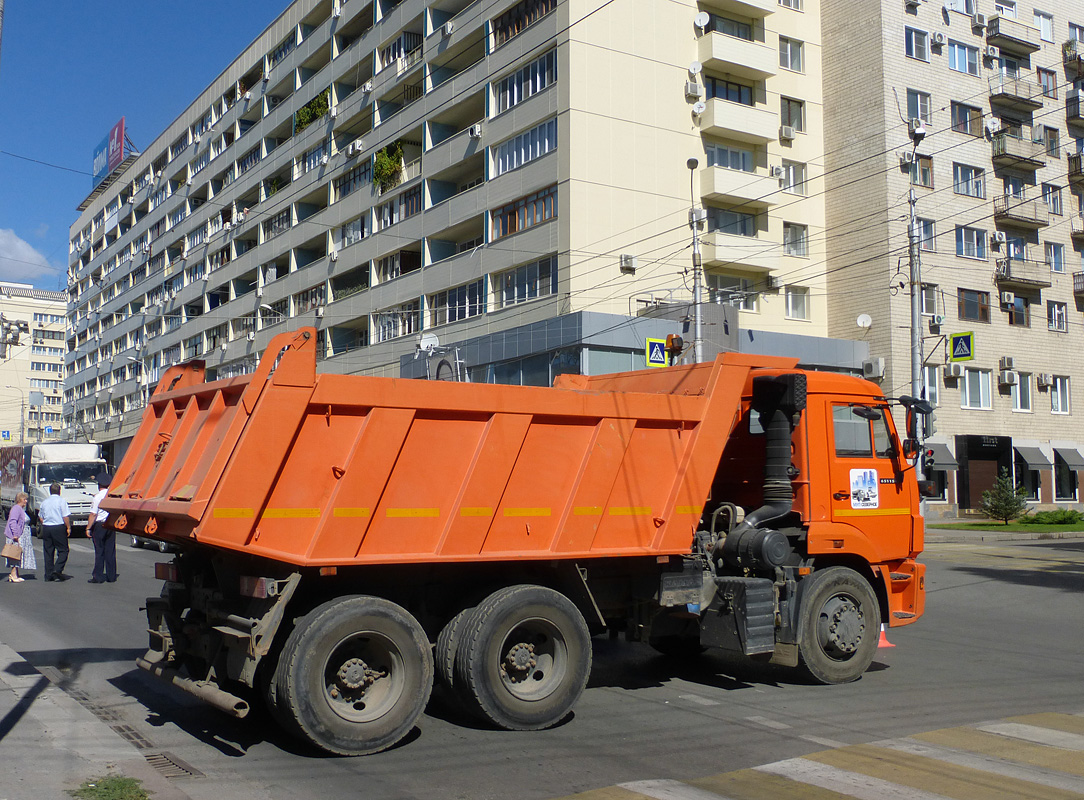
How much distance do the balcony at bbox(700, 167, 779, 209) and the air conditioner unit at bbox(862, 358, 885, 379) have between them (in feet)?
22.7

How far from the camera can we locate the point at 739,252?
3494 cm

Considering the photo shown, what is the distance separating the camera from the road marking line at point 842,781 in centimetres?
563

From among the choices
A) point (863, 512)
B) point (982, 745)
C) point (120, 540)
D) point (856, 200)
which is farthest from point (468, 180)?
point (982, 745)

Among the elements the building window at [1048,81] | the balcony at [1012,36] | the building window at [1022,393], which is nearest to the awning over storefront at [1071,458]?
the building window at [1022,393]

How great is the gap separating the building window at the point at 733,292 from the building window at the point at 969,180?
35.1 ft

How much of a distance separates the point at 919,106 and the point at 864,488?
3412cm

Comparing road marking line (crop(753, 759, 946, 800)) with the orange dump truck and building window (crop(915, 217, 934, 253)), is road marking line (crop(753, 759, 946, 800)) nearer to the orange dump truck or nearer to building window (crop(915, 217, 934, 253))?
the orange dump truck

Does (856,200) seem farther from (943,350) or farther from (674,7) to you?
(674,7)

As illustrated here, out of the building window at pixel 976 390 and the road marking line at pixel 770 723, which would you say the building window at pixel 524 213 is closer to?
the building window at pixel 976 390

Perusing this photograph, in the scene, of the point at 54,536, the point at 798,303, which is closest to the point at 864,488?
the point at 54,536

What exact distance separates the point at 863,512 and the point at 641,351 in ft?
74.9

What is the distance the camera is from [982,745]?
Answer: 22.2 ft

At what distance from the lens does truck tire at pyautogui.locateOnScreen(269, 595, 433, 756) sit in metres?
6.25

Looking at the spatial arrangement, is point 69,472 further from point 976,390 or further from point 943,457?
point 976,390
